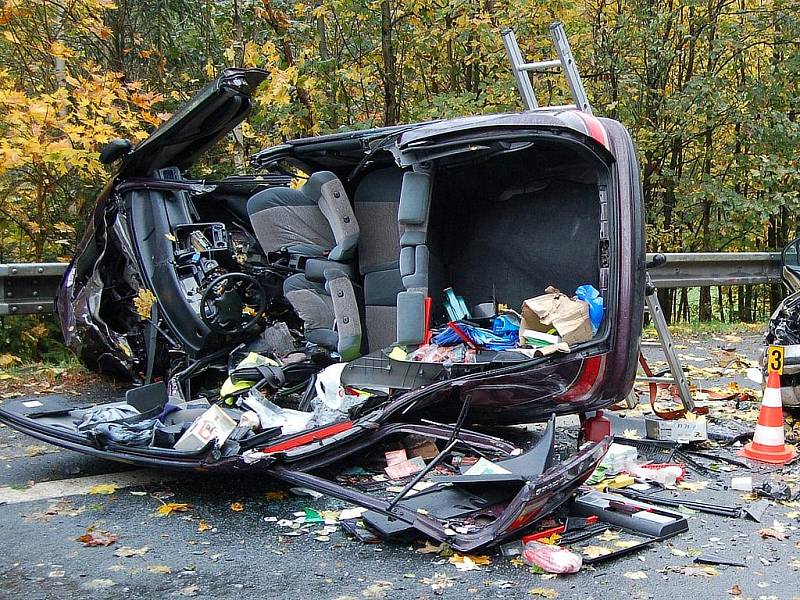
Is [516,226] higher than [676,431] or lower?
higher

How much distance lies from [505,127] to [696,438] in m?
2.28

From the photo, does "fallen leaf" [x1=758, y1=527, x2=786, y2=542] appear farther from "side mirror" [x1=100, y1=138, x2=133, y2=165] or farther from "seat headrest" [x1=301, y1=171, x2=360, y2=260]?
"side mirror" [x1=100, y1=138, x2=133, y2=165]

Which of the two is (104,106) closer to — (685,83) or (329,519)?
(329,519)

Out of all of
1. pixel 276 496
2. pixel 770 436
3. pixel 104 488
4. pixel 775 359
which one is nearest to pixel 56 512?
pixel 104 488

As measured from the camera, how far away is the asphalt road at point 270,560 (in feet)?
10.3

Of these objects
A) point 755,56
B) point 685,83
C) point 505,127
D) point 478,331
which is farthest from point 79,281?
point 755,56

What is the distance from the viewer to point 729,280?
9.85 m

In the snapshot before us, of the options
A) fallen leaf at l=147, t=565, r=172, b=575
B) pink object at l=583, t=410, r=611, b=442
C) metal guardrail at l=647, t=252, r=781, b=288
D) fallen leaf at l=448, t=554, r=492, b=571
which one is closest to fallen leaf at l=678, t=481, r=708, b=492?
pink object at l=583, t=410, r=611, b=442

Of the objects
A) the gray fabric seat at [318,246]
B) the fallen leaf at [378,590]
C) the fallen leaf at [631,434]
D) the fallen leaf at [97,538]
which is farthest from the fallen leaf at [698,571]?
the gray fabric seat at [318,246]

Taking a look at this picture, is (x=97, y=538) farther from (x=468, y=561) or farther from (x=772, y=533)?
(x=772, y=533)

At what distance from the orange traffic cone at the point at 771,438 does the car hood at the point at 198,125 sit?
3.72 meters

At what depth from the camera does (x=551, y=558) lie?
10.8 feet

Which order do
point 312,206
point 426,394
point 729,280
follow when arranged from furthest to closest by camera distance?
point 729,280 → point 312,206 → point 426,394

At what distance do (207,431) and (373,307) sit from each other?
1.65m
